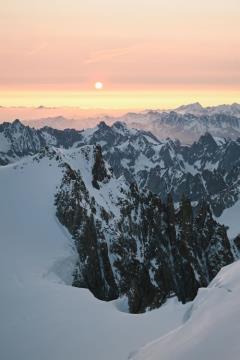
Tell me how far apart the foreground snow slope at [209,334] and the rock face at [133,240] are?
110 feet

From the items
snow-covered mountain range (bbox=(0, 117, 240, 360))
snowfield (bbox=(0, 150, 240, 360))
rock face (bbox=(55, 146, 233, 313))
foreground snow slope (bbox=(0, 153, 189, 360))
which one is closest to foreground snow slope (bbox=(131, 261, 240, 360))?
snowfield (bbox=(0, 150, 240, 360))

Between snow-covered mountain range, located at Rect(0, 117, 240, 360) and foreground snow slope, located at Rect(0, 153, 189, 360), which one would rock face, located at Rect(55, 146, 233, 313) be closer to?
snow-covered mountain range, located at Rect(0, 117, 240, 360)

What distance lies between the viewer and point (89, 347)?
28.1 metres

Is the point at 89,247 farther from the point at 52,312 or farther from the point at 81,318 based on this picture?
the point at 81,318

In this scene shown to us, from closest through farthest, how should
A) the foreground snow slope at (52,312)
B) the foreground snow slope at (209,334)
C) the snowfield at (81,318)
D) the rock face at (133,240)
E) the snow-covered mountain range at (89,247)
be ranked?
the foreground snow slope at (209,334), the snowfield at (81,318), the foreground snow slope at (52,312), the snow-covered mountain range at (89,247), the rock face at (133,240)

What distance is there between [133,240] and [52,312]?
49784 millimetres

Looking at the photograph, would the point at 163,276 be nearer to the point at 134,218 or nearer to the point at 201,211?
the point at 134,218

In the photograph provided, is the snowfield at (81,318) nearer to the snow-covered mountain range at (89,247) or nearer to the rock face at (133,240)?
the snow-covered mountain range at (89,247)

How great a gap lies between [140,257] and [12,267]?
119 feet

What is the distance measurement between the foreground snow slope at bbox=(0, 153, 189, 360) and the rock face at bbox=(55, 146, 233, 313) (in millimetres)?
5576

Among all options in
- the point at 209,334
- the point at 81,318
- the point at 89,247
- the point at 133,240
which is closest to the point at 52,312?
the point at 81,318

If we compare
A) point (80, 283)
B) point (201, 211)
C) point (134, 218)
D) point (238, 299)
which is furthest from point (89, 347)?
point (201, 211)

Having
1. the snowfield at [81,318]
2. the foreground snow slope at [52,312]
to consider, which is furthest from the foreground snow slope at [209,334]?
the foreground snow slope at [52,312]

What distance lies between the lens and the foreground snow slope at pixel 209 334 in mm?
16625
